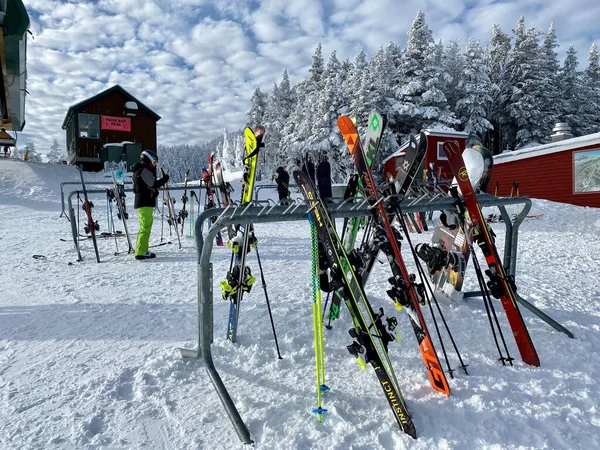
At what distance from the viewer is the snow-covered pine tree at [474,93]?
3122cm

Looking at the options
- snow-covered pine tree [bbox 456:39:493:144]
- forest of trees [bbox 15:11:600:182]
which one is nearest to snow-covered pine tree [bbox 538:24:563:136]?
forest of trees [bbox 15:11:600:182]

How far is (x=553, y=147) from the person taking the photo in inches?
679

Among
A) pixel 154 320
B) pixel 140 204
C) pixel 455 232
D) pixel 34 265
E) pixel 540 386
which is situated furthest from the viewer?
pixel 140 204

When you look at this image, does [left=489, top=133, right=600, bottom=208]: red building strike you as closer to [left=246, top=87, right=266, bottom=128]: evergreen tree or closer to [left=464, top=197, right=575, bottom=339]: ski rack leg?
Result: [left=464, top=197, right=575, bottom=339]: ski rack leg

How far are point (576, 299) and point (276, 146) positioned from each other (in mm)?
39096

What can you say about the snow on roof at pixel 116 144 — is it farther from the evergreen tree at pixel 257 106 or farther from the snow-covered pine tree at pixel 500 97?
the snow-covered pine tree at pixel 500 97

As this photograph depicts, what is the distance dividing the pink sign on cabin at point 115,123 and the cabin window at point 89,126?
1.29ft

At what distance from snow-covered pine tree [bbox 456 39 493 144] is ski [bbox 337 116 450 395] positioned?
3301 cm

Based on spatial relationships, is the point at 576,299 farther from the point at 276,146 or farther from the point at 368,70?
the point at 276,146

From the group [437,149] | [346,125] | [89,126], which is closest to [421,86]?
[437,149]

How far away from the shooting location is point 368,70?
99.3 feet

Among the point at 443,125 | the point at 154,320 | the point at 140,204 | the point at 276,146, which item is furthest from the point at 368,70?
the point at 154,320

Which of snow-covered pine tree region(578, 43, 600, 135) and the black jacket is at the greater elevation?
snow-covered pine tree region(578, 43, 600, 135)

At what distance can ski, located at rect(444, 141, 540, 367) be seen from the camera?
107 inches
